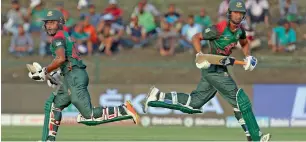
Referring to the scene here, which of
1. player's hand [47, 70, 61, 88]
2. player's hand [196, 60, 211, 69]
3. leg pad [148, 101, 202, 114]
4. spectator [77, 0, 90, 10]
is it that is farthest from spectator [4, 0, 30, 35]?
player's hand [196, 60, 211, 69]

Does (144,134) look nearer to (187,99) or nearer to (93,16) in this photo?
(187,99)

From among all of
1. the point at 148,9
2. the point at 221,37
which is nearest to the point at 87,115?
the point at 221,37

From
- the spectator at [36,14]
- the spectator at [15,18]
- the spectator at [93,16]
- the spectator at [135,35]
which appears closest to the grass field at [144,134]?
the spectator at [135,35]

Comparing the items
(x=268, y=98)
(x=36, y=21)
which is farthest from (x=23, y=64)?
(x=268, y=98)

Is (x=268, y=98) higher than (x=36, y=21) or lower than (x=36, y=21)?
lower

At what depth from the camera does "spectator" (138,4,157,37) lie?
24.0 metres

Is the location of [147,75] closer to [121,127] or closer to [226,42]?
[121,127]

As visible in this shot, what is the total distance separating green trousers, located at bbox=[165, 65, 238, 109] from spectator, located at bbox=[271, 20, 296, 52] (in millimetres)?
10722

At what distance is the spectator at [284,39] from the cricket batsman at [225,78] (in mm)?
10578

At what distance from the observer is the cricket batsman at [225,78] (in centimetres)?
1226

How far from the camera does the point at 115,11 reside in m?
24.3

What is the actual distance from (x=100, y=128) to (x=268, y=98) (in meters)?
4.40

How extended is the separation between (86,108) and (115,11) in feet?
41.2

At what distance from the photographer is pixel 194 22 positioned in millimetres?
23688
